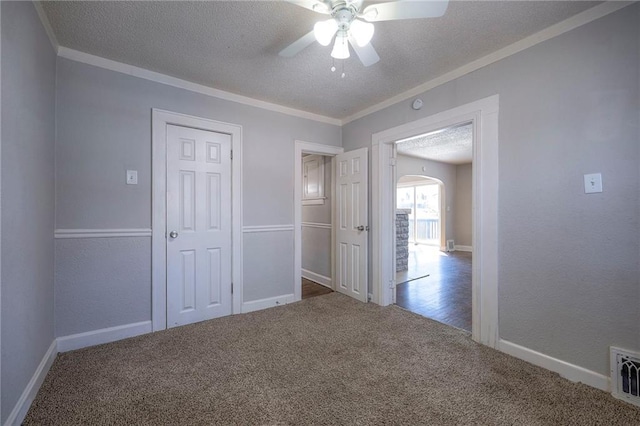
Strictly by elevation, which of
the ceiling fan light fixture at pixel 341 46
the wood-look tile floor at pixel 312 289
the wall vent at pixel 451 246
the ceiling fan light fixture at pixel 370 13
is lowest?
the wood-look tile floor at pixel 312 289

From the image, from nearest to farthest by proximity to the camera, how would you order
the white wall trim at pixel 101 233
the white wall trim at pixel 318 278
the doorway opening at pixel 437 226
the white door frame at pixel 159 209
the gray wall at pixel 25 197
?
the gray wall at pixel 25 197
the white wall trim at pixel 101 233
the white door frame at pixel 159 209
the doorway opening at pixel 437 226
the white wall trim at pixel 318 278

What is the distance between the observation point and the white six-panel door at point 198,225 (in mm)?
2648

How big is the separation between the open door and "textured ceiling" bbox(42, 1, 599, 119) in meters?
1.03

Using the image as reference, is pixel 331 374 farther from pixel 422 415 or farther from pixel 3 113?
pixel 3 113

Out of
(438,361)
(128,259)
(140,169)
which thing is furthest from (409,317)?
(140,169)

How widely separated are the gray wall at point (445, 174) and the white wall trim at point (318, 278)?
379 cm

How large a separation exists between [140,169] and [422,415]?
2.89 metres

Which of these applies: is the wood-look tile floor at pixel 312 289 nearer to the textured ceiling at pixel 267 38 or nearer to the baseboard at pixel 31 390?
the baseboard at pixel 31 390

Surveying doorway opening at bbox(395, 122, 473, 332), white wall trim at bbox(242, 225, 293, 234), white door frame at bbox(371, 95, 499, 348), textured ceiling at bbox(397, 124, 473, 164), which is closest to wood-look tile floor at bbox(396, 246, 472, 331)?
doorway opening at bbox(395, 122, 473, 332)

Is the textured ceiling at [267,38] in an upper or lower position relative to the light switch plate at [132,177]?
upper

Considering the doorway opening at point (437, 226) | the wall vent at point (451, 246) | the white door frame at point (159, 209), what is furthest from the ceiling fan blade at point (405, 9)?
the wall vent at point (451, 246)

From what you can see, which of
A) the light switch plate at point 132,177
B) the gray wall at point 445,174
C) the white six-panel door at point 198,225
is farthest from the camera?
the gray wall at point 445,174

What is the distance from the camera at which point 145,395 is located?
165 centimetres

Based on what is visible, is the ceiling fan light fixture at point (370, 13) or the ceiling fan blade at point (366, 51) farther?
the ceiling fan blade at point (366, 51)
